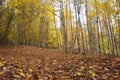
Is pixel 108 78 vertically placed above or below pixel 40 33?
below

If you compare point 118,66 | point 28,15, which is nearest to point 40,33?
point 28,15

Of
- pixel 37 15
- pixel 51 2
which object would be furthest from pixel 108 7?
pixel 37 15

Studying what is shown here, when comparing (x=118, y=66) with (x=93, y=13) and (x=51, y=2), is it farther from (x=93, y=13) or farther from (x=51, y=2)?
Answer: (x=93, y=13)

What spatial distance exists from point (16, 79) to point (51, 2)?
16429 mm

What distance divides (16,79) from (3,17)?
21885mm

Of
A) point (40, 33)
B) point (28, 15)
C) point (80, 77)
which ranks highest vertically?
point (28, 15)

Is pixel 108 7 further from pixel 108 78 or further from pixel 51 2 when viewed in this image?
pixel 108 78

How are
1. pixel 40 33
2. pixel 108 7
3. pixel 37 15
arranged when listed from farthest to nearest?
pixel 40 33
pixel 37 15
pixel 108 7

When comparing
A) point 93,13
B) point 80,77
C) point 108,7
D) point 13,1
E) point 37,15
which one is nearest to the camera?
point 80,77

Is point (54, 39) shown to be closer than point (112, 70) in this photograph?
No

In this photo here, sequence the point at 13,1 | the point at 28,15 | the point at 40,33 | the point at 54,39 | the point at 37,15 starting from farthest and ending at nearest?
the point at 54,39, the point at 40,33, the point at 37,15, the point at 28,15, the point at 13,1

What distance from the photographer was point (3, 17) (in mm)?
26516

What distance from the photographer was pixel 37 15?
33.2 m

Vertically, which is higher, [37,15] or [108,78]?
[37,15]
